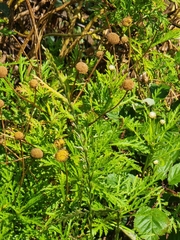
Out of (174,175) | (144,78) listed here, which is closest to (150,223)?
(174,175)

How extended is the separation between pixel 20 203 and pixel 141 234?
0.35m

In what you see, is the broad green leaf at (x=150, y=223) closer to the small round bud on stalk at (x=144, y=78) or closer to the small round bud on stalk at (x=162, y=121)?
the small round bud on stalk at (x=162, y=121)

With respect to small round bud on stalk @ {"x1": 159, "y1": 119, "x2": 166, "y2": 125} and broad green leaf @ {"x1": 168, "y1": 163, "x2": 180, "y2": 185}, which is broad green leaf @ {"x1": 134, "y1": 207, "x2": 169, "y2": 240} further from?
small round bud on stalk @ {"x1": 159, "y1": 119, "x2": 166, "y2": 125}

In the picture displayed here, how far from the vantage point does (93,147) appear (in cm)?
137

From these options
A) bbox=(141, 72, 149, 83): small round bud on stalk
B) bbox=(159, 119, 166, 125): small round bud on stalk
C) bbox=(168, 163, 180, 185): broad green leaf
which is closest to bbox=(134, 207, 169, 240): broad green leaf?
bbox=(168, 163, 180, 185): broad green leaf

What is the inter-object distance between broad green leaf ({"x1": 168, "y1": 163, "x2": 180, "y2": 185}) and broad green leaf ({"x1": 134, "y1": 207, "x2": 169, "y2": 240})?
135mm

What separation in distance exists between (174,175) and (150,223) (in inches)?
8.0

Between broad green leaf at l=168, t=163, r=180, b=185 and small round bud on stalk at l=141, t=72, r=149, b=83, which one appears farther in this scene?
small round bud on stalk at l=141, t=72, r=149, b=83

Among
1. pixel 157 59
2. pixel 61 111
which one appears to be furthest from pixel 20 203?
pixel 157 59

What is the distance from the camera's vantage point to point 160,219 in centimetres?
145

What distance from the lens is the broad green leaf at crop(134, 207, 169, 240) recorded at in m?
1.42

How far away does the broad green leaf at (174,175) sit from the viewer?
61.7 inches

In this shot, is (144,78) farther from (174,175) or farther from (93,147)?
(93,147)

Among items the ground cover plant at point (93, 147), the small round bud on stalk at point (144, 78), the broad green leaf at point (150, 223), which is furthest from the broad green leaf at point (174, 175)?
the small round bud on stalk at point (144, 78)
